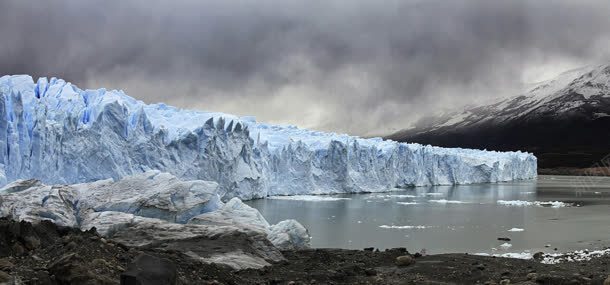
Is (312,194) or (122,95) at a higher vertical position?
(122,95)

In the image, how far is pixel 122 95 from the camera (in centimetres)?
2389

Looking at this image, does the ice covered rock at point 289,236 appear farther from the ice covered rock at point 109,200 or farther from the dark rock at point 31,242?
the dark rock at point 31,242

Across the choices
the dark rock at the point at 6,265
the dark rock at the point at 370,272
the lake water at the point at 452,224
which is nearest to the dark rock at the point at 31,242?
the dark rock at the point at 6,265

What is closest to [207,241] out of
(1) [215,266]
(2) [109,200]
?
(1) [215,266]

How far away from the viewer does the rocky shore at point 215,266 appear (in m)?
4.30

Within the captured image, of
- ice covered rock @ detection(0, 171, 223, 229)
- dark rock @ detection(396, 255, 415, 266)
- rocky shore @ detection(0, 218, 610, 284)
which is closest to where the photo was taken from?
rocky shore @ detection(0, 218, 610, 284)

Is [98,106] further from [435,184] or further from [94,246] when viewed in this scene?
[435,184]

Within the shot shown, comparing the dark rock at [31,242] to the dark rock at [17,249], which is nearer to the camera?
the dark rock at [17,249]

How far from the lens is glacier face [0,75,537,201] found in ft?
58.9

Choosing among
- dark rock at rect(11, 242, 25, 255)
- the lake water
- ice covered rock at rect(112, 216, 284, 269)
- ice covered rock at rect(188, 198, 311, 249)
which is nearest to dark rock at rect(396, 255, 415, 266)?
ice covered rock at rect(112, 216, 284, 269)

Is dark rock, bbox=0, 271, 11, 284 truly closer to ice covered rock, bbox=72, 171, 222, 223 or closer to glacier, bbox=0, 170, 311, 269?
glacier, bbox=0, 170, 311, 269

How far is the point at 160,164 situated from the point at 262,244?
14656 mm

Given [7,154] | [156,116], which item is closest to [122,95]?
[156,116]

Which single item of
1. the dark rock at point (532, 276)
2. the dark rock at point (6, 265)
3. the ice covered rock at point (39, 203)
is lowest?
the dark rock at point (532, 276)
